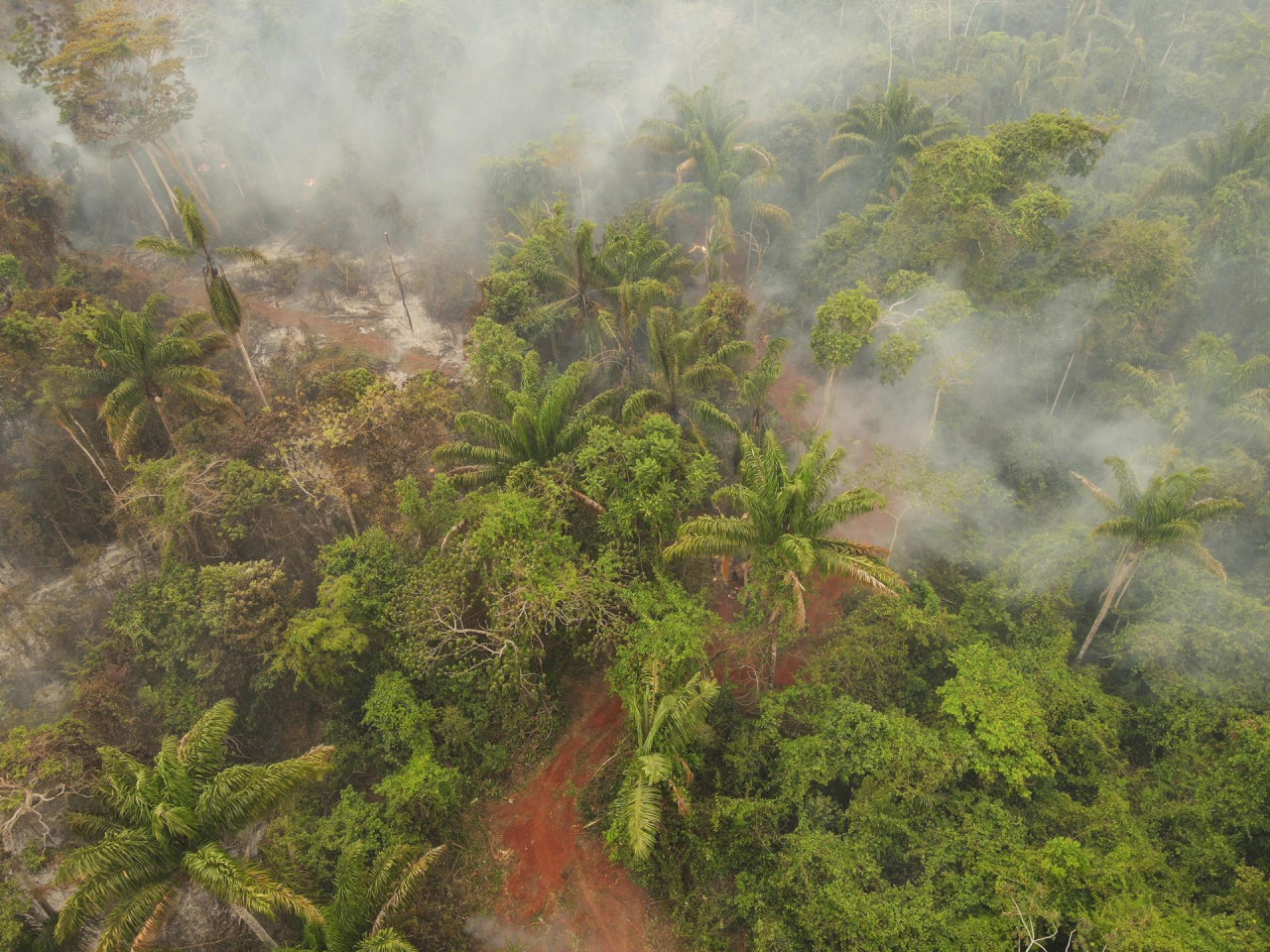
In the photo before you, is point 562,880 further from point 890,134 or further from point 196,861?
point 890,134

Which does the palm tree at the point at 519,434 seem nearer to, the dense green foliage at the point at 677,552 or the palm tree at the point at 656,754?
the dense green foliage at the point at 677,552

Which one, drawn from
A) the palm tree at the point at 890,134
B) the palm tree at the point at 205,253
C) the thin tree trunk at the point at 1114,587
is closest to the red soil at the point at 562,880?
the thin tree trunk at the point at 1114,587

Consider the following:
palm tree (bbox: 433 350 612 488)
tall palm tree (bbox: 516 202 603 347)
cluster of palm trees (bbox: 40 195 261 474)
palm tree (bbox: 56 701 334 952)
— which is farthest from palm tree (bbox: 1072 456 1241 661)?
cluster of palm trees (bbox: 40 195 261 474)

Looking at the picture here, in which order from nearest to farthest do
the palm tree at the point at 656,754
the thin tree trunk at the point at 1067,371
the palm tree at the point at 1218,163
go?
the palm tree at the point at 656,754
the thin tree trunk at the point at 1067,371
the palm tree at the point at 1218,163

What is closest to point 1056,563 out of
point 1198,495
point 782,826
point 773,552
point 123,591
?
point 1198,495

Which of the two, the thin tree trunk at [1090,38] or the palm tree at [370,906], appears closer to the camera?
the palm tree at [370,906]

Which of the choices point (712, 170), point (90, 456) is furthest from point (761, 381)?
point (90, 456)
